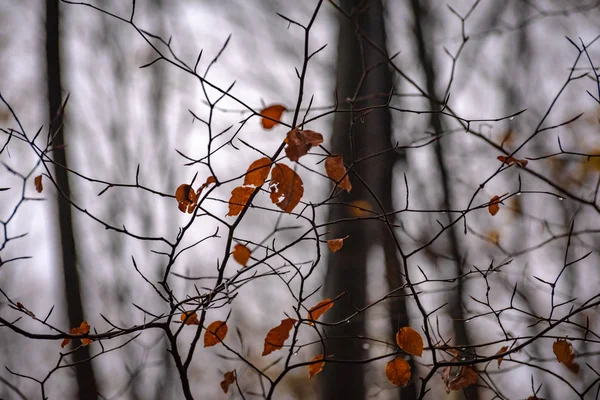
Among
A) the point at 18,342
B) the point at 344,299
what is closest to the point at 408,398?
the point at 344,299

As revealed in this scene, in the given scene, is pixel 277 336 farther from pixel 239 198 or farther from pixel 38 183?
pixel 38 183

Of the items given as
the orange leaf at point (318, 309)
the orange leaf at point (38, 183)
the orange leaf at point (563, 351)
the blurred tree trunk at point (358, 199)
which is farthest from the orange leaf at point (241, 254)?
the blurred tree trunk at point (358, 199)

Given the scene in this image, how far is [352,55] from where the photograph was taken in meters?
2.95

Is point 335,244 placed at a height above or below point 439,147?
below

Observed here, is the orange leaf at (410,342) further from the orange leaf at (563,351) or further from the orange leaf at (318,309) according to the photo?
the orange leaf at (563,351)

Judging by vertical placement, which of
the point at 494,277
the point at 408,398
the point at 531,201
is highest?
the point at 531,201

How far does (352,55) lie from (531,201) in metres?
3.27

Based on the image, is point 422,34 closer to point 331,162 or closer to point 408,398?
point 408,398

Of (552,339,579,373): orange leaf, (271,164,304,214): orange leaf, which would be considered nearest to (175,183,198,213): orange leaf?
(271,164,304,214): orange leaf

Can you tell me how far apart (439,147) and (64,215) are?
2.78m

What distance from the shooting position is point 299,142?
3.48ft

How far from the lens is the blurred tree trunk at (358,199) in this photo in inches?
96.9

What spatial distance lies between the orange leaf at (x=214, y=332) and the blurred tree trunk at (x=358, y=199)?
46.8 inches

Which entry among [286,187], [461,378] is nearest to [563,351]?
[461,378]
